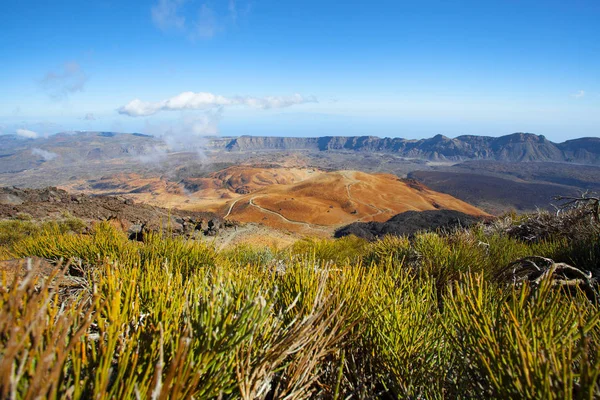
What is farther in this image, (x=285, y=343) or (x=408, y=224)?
(x=408, y=224)

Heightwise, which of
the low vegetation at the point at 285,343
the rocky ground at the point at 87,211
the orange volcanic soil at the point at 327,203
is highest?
the low vegetation at the point at 285,343

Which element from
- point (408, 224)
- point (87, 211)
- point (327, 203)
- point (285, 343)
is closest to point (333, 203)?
point (327, 203)

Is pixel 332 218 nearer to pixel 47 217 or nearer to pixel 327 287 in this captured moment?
pixel 47 217

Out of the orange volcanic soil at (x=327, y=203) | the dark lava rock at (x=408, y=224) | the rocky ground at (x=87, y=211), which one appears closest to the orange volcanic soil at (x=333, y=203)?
the orange volcanic soil at (x=327, y=203)

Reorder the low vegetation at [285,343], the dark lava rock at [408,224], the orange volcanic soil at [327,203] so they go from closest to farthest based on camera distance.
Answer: the low vegetation at [285,343], the dark lava rock at [408,224], the orange volcanic soil at [327,203]

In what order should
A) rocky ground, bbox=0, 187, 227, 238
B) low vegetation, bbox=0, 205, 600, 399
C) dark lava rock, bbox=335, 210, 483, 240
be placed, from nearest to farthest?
low vegetation, bbox=0, 205, 600, 399 → rocky ground, bbox=0, 187, 227, 238 → dark lava rock, bbox=335, 210, 483, 240

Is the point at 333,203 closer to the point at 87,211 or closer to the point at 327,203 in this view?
the point at 327,203

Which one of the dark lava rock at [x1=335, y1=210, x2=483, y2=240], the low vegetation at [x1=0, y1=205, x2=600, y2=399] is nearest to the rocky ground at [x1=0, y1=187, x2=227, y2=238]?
the dark lava rock at [x1=335, y1=210, x2=483, y2=240]

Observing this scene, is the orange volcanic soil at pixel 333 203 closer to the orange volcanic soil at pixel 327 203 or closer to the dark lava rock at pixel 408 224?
the orange volcanic soil at pixel 327 203

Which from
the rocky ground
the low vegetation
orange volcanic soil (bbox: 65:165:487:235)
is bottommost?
orange volcanic soil (bbox: 65:165:487:235)

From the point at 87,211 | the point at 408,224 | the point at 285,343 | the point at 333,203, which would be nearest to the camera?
the point at 285,343

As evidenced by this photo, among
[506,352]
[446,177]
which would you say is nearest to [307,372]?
[506,352]

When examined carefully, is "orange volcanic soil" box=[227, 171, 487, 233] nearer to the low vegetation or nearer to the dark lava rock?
A: the dark lava rock

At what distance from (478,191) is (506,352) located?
9751 cm
